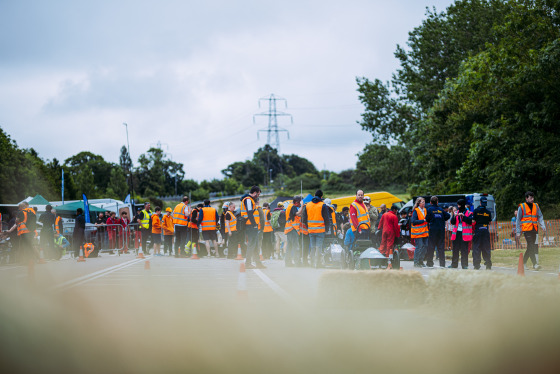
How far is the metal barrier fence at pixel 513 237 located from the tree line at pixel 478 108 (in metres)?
7.52

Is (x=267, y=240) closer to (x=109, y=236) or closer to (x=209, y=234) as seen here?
(x=209, y=234)

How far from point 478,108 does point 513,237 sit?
48.3ft

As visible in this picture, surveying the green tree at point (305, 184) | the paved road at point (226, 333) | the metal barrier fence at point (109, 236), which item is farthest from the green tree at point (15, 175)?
the green tree at point (305, 184)

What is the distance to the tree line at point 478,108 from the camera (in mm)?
37094

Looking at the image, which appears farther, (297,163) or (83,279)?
(297,163)

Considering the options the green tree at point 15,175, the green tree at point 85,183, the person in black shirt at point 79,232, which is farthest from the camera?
the green tree at point 85,183

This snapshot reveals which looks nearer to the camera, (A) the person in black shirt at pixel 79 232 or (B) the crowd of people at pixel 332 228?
(B) the crowd of people at pixel 332 228

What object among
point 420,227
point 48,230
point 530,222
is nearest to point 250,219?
point 420,227

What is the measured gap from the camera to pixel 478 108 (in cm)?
4303

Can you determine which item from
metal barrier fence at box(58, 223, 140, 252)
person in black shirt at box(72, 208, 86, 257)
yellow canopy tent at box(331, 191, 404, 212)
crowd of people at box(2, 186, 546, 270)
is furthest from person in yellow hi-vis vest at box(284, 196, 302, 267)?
yellow canopy tent at box(331, 191, 404, 212)

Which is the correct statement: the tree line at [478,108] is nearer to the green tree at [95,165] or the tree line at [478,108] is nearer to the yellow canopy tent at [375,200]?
the yellow canopy tent at [375,200]

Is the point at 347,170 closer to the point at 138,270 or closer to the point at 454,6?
the point at 454,6

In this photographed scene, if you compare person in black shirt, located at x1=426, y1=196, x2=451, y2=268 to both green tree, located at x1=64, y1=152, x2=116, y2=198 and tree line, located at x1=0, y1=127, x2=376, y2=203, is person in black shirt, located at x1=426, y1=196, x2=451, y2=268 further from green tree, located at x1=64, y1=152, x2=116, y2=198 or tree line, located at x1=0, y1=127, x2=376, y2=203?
green tree, located at x1=64, y1=152, x2=116, y2=198

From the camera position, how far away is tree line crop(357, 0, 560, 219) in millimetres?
37094
